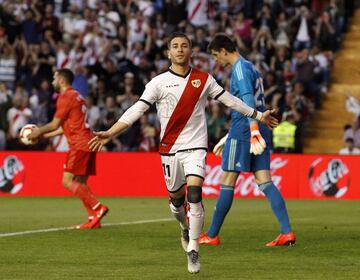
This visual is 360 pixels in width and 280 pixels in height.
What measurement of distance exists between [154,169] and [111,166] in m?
0.96

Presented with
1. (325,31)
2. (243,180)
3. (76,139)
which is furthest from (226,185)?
(325,31)

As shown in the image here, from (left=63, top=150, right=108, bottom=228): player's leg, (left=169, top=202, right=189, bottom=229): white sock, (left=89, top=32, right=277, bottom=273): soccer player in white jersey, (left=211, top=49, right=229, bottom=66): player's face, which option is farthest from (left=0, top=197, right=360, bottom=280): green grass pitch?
(left=211, top=49, right=229, bottom=66): player's face

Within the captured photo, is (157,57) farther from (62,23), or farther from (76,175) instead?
(76,175)

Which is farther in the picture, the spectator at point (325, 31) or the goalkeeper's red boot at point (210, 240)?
the spectator at point (325, 31)

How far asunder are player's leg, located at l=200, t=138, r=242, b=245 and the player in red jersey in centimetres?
303

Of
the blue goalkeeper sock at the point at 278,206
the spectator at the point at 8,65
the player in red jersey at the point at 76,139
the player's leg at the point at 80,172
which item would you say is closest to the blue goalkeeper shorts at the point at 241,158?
the blue goalkeeper sock at the point at 278,206

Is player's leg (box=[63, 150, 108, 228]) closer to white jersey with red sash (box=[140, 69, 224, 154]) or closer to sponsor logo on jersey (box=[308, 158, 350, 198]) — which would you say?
white jersey with red sash (box=[140, 69, 224, 154])

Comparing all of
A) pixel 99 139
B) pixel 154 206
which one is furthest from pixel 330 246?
pixel 154 206

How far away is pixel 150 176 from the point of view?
26844 millimetres

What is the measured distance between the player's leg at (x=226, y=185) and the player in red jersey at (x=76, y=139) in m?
3.03

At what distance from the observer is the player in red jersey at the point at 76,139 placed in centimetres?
1719

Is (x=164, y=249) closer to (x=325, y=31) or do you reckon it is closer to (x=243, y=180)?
(x=243, y=180)

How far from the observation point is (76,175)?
17.7 meters

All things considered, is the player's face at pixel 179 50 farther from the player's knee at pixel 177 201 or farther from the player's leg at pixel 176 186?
the player's knee at pixel 177 201
